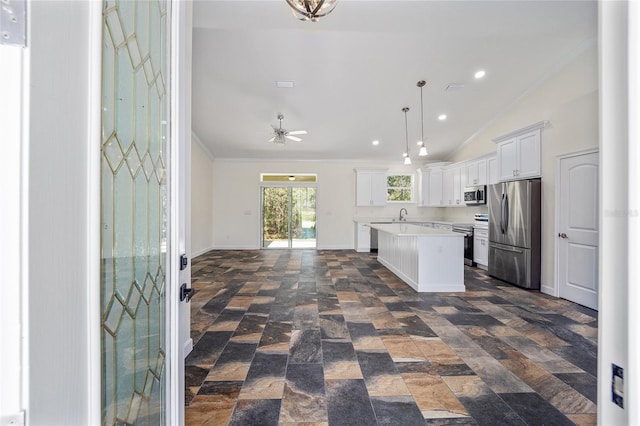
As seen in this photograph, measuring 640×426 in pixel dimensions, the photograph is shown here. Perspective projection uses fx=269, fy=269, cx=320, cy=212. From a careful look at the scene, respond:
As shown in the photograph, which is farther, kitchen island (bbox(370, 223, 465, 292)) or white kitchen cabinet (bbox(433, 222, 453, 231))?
white kitchen cabinet (bbox(433, 222, 453, 231))

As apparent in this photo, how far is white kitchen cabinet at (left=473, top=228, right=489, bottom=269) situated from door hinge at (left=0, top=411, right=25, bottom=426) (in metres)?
6.04

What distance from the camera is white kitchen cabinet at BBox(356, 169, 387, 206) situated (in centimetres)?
792

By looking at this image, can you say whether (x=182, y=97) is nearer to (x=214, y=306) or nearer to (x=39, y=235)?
(x=39, y=235)

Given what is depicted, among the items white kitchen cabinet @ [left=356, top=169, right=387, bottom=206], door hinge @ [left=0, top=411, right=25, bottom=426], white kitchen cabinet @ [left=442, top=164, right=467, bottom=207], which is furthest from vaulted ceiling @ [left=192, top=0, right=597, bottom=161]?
door hinge @ [left=0, top=411, right=25, bottom=426]

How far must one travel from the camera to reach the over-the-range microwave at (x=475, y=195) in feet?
18.3

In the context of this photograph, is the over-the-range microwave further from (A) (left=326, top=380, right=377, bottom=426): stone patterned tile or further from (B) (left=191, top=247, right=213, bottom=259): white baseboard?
(B) (left=191, top=247, right=213, bottom=259): white baseboard

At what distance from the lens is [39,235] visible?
45 centimetres

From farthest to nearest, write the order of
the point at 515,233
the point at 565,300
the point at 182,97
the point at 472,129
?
1. the point at 472,129
2. the point at 515,233
3. the point at 565,300
4. the point at 182,97

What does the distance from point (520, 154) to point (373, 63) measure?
282cm

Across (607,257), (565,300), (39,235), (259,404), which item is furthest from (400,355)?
(565,300)

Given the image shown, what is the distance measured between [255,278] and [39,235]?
14.9 feet

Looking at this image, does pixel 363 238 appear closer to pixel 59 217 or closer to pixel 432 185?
pixel 432 185

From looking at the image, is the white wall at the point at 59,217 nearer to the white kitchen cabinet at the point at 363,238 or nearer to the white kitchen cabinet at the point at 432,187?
the white kitchen cabinet at the point at 363,238

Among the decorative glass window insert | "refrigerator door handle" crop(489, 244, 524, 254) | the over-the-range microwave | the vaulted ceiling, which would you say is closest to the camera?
the vaulted ceiling
